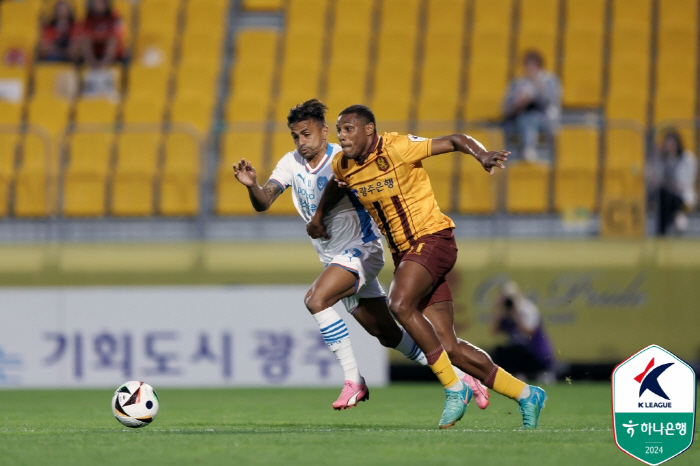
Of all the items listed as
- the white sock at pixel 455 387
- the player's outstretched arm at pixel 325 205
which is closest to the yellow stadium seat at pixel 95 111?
the player's outstretched arm at pixel 325 205

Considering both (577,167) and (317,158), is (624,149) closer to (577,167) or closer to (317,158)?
(577,167)

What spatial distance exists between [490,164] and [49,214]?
7.30m

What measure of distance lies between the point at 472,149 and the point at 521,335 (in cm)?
595

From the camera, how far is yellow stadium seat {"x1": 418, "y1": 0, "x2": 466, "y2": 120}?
14.5 m

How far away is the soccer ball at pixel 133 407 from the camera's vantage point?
7039mm

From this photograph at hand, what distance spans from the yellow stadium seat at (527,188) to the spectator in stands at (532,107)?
144 mm

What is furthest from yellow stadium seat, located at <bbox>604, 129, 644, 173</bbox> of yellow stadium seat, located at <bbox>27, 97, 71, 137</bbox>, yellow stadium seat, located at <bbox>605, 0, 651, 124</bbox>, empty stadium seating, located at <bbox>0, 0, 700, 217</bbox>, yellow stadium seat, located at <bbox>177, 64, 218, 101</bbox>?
yellow stadium seat, located at <bbox>27, 97, 71, 137</bbox>

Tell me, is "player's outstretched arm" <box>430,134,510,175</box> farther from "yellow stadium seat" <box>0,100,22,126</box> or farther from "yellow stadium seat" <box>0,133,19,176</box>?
"yellow stadium seat" <box>0,100,22,126</box>

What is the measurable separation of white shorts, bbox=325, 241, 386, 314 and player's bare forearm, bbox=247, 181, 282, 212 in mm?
624

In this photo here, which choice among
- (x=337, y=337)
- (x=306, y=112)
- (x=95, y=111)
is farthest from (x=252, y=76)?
(x=337, y=337)

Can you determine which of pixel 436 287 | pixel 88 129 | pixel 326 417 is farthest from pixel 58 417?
pixel 88 129

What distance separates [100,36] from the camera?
15461 mm

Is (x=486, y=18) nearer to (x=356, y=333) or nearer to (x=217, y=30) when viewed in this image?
(x=217, y=30)

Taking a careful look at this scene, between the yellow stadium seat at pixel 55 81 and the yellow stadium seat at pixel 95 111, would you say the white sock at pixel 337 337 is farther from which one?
the yellow stadium seat at pixel 55 81
